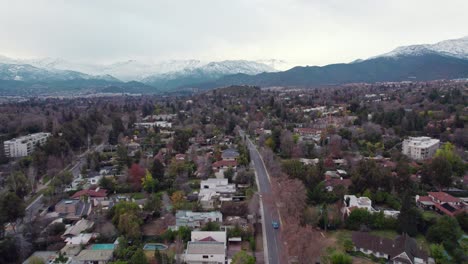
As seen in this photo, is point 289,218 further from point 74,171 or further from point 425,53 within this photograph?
point 425,53

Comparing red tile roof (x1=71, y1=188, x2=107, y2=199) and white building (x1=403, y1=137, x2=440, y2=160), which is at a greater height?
white building (x1=403, y1=137, x2=440, y2=160)

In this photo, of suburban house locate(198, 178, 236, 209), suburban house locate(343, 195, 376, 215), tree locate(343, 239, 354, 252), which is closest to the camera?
tree locate(343, 239, 354, 252)

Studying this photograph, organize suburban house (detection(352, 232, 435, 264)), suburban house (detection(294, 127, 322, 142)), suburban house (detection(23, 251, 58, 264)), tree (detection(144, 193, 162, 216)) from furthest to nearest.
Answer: suburban house (detection(294, 127, 322, 142)) < tree (detection(144, 193, 162, 216)) < suburban house (detection(23, 251, 58, 264)) < suburban house (detection(352, 232, 435, 264))

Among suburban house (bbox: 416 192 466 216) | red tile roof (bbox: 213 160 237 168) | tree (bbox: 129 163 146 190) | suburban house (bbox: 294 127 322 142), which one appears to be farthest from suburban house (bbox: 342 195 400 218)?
suburban house (bbox: 294 127 322 142)

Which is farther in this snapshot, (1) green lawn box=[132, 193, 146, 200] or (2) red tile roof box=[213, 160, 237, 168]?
(2) red tile roof box=[213, 160, 237, 168]

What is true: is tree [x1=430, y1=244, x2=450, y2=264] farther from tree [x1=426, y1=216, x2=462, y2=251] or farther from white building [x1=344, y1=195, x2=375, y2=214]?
white building [x1=344, y1=195, x2=375, y2=214]

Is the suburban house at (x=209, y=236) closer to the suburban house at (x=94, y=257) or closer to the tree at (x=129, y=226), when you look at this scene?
the tree at (x=129, y=226)
